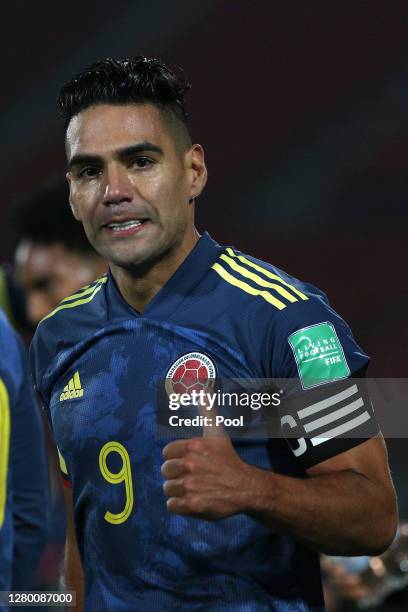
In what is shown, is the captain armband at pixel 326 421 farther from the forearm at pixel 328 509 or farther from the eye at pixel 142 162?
the eye at pixel 142 162

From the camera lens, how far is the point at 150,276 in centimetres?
214

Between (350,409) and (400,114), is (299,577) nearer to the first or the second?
(350,409)

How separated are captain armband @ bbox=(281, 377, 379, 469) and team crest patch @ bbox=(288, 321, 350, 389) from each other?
2cm

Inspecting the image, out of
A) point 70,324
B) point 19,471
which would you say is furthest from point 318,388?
point 19,471

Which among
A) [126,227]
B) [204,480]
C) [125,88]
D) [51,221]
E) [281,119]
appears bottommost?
[204,480]

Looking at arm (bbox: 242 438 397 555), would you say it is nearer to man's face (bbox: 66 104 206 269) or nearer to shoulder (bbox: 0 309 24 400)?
man's face (bbox: 66 104 206 269)

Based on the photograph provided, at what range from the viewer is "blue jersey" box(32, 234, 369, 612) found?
6.23 ft

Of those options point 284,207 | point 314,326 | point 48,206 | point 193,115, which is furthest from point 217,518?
point 193,115

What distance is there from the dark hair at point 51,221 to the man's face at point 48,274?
0.03 m

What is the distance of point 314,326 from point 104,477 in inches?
19.1

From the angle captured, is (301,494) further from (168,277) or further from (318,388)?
(168,277)

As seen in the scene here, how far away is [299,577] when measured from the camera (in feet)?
6.39

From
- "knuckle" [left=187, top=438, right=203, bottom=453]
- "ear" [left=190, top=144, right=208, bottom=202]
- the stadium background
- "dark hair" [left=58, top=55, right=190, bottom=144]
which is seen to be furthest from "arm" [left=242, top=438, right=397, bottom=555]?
the stadium background

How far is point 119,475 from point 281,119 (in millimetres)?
3942
